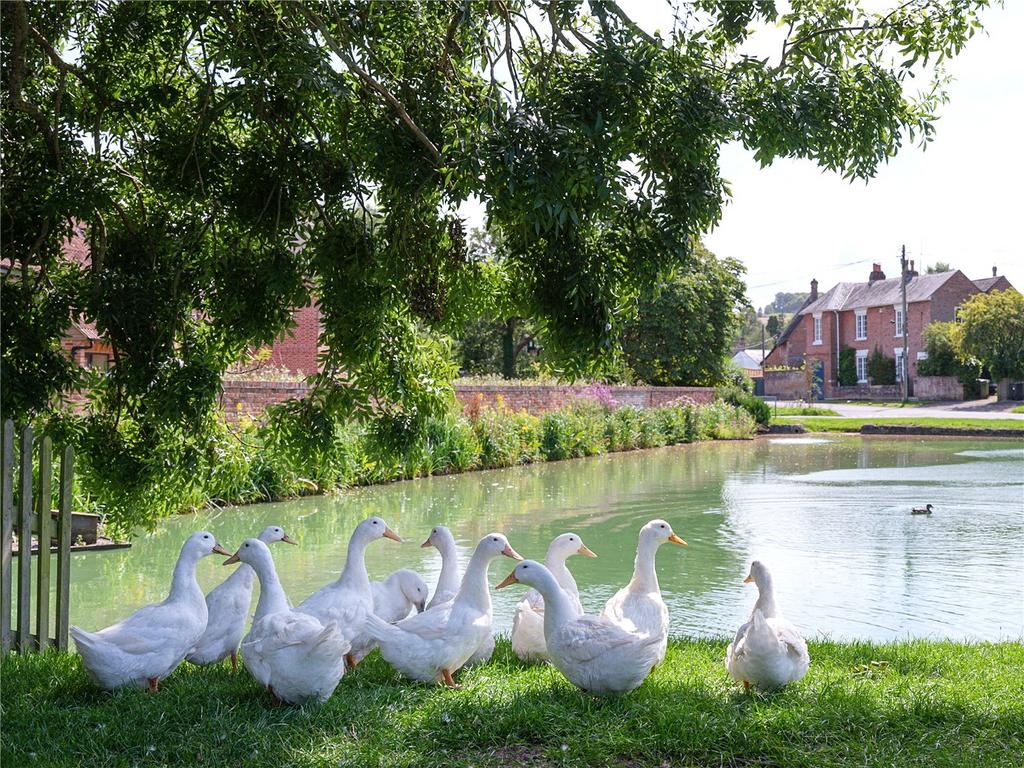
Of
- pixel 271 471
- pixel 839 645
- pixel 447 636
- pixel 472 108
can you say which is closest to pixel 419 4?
pixel 472 108

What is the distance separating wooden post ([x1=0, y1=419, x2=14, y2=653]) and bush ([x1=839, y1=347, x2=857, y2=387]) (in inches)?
2521

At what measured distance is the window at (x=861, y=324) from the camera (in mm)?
65688

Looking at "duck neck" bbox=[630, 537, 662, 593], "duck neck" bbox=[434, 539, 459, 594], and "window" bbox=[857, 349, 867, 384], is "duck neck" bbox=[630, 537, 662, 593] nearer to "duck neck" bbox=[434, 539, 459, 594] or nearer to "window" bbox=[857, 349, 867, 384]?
"duck neck" bbox=[434, 539, 459, 594]

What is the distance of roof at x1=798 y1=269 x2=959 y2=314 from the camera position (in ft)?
204

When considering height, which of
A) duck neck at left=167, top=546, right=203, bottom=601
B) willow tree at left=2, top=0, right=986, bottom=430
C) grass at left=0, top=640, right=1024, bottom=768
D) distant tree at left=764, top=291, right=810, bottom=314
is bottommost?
grass at left=0, top=640, right=1024, bottom=768

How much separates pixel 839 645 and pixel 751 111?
372cm

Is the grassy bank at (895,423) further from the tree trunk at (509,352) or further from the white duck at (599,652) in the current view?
the white duck at (599,652)

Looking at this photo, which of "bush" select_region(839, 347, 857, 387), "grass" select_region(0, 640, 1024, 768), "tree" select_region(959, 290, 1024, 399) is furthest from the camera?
"bush" select_region(839, 347, 857, 387)

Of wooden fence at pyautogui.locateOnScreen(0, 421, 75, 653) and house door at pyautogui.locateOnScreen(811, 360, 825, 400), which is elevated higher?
house door at pyautogui.locateOnScreen(811, 360, 825, 400)

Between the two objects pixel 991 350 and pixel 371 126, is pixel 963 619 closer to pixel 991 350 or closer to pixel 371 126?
pixel 371 126

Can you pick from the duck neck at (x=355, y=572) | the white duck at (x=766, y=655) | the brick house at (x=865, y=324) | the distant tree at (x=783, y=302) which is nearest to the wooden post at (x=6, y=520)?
the duck neck at (x=355, y=572)

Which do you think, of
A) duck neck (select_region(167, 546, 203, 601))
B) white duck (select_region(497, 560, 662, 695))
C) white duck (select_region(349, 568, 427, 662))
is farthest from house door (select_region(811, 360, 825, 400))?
duck neck (select_region(167, 546, 203, 601))

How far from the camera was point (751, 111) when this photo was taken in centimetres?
547

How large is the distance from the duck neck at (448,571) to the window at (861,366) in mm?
62667
